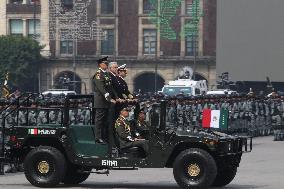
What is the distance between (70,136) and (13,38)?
89843 mm

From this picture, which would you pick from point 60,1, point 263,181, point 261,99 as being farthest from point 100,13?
point 263,181

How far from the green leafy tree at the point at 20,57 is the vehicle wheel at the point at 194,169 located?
8827cm

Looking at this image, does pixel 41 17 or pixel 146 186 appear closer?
pixel 146 186

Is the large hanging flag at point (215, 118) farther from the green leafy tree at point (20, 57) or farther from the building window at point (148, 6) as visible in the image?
the building window at point (148, 6)

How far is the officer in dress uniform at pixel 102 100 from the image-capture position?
882 inches

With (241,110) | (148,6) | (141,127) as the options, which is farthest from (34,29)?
(141,127)

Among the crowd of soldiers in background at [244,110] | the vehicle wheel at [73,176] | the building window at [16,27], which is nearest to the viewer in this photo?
the vehicle wheel at [73,176]

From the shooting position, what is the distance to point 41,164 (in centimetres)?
2244

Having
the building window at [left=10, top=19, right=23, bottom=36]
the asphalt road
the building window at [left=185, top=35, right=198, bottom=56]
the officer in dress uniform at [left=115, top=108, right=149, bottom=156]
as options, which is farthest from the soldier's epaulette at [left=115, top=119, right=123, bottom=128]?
the building window at [left=10, top=19, right=23, bottom=36]

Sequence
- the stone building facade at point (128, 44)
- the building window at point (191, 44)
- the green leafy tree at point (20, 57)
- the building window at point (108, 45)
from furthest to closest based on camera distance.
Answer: the building window at point (108, 45) → the building window at point (191, 44) → the stone building facade at point (128, 44) → the green leafy tree at point (20, 57)

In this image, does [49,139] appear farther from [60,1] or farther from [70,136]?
[60,1]

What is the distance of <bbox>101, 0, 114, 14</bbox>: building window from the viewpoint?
377ft

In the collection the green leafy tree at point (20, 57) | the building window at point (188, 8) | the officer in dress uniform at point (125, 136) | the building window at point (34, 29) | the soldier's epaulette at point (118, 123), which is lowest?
the green leafy tree at point (20, 57)

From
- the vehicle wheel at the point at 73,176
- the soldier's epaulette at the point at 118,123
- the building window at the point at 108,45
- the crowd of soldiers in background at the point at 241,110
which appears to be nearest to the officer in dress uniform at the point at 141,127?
the soldier's epaulette at the point at 118,123
